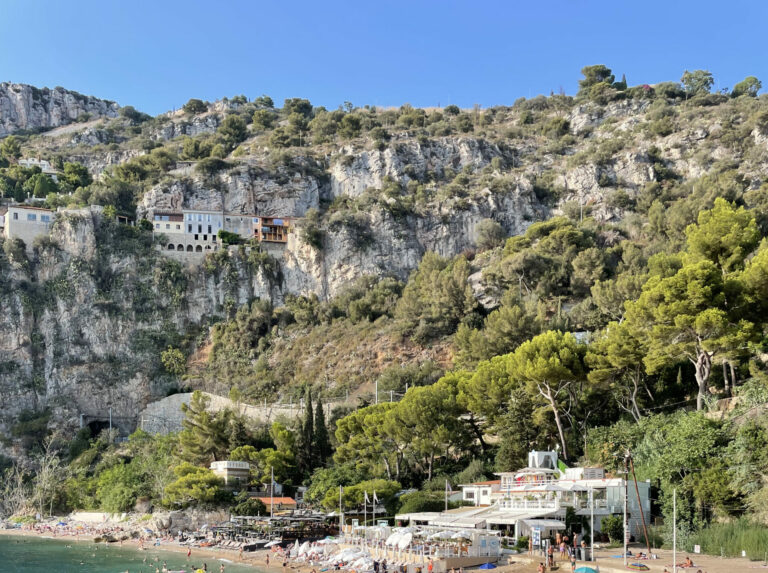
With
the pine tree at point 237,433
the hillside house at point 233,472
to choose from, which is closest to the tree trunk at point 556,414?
the hillside house at point 233,472

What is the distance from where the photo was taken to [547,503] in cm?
3322

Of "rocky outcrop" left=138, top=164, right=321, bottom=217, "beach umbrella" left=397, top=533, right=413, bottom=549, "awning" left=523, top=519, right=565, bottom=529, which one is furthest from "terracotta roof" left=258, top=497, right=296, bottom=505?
"rocky outcrop" left=138, top=164, right=321, bottom=217

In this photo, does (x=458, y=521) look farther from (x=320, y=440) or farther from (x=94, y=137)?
(x=94, y=137)

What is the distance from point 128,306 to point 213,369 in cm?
995

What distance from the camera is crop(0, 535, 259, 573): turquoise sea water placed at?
117 ft

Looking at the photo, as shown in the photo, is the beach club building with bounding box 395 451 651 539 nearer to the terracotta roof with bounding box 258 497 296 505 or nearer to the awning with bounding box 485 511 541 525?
the awning with bounding box 485 511 541 525

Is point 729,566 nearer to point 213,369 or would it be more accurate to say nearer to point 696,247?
point 696,247

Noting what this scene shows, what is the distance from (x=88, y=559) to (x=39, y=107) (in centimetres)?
9708

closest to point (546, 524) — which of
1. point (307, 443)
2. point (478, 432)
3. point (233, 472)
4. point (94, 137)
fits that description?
point (478, 432)

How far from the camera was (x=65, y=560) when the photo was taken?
38.9 meters

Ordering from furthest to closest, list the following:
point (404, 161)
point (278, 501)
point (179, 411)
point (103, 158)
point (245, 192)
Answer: point (103, 158)
point (404, 161)
point (245, 192)
point (179, 411)
point (278, 501)

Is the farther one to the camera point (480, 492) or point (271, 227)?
point (271, 227)

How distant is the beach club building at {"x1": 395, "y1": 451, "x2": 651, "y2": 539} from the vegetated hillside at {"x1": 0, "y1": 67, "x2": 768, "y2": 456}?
7.26 meters

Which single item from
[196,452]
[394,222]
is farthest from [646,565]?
[394,222]
